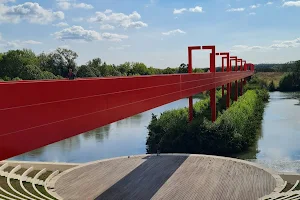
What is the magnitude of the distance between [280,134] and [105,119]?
20.4 metres

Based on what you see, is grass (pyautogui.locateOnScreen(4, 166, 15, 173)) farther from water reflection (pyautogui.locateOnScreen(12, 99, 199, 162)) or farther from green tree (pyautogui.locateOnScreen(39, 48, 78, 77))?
green tree (pyautogui.locateOnScreen(39, 48, 78, 77))

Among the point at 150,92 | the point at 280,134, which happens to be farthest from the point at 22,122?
the point at 280,134

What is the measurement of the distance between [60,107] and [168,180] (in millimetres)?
6374

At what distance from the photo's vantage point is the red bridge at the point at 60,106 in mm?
4816

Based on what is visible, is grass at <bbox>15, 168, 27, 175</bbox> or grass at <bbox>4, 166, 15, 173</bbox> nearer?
grass at <bbox>15, 168, 27, 175</bbox>

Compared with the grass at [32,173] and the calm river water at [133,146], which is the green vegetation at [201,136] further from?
the grass at [32,173]

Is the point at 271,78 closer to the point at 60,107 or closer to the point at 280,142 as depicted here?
the point at 280,142

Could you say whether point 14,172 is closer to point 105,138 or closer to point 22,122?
point 22,122

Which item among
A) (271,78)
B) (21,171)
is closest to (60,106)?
(21,171)

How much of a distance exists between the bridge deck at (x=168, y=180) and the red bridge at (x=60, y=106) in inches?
111

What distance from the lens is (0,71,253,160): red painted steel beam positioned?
4820 millimetres

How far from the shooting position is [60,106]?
19.0 feet

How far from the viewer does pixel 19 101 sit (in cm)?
496

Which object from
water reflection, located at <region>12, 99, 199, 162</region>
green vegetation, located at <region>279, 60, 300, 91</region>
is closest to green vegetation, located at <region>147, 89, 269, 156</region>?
water reflection, located at <region>12, 99, 199, 162</region>
